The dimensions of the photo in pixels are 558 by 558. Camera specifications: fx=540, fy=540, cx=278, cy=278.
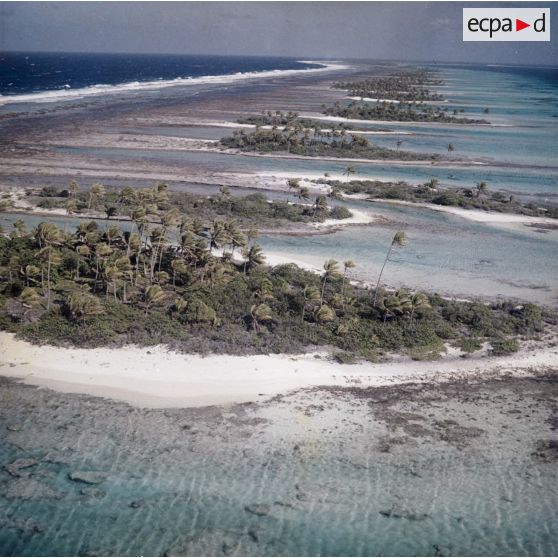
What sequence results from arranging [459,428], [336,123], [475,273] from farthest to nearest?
[336,123]
[475,273]
[459,428]

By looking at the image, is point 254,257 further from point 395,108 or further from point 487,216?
point 395,108

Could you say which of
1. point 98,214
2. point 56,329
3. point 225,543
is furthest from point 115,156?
point 225,543

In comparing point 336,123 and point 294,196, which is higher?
point 336,123

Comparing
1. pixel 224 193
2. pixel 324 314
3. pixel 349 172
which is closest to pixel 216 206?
pixel 224 193

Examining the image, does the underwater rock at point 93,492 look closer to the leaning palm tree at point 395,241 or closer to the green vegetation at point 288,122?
the leaning palm tree at point 395,241

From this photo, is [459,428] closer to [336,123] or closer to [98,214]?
[98,214]

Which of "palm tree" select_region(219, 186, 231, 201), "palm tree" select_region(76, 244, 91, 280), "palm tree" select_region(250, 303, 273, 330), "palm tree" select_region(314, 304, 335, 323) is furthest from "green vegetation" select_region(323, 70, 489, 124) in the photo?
"palm tree" select_region(250, 303, 273, 330)
